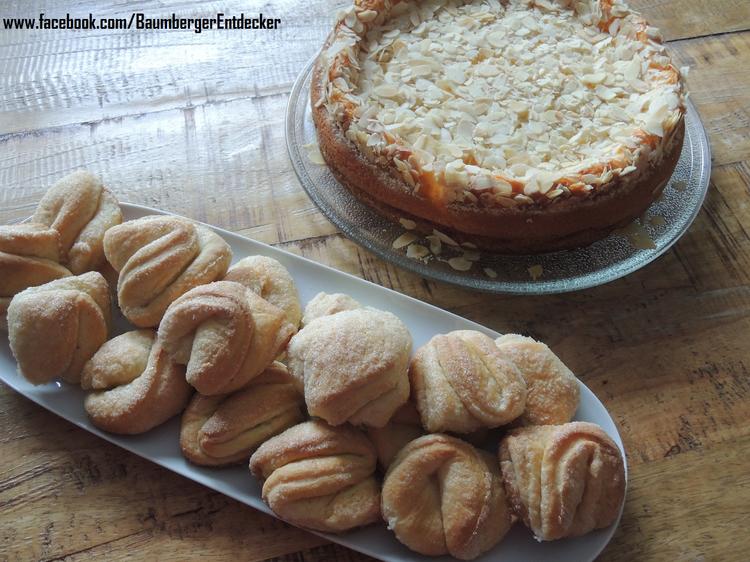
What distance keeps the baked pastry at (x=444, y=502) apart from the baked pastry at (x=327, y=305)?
256 millimetres

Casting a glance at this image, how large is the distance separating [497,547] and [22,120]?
1.35 m

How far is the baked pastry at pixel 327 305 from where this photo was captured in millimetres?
1062

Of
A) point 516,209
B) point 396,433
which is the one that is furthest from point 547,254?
point 396,433

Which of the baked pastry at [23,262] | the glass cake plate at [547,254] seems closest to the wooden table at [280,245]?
the glass cake plate at [547,254]

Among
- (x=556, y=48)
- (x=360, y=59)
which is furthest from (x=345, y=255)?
(x=556, y=48)

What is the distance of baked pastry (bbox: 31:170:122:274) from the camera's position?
1.14m

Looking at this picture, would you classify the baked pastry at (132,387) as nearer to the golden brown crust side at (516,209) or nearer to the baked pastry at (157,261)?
the baked pastry at (157,261)

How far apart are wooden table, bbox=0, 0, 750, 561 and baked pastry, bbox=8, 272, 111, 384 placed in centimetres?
11

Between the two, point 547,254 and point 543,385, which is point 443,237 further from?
point 543,385

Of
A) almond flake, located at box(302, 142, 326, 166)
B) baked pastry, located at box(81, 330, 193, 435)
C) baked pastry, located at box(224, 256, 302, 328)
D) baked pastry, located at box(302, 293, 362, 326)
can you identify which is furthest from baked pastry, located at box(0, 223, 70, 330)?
almond flake, located at box(302, 142, 326, 166)

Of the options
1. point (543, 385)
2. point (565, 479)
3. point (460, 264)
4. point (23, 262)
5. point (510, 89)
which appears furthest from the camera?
point (510, 89)

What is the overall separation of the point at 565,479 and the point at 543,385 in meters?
0.15

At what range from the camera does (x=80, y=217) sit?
1161 millimetres

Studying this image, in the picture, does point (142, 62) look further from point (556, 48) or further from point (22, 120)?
point (556, 48)
